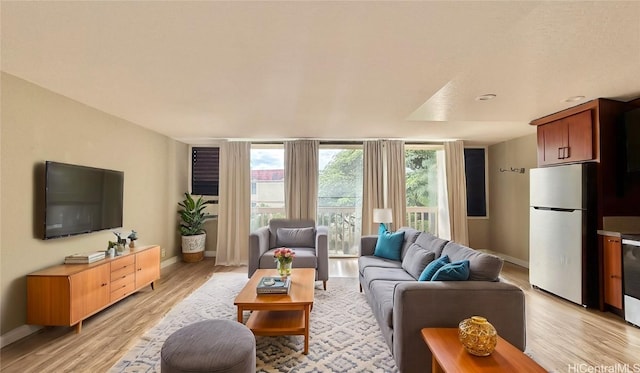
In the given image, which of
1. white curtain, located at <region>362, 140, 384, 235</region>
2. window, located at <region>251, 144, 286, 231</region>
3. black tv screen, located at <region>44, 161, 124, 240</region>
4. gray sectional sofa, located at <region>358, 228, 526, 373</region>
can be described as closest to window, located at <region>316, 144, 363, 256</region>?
white curtain, located at <region>362, 140, 384, 235</region>

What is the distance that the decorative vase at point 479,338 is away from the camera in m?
1.51

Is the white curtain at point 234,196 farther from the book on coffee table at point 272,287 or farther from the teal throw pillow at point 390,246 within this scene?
the book on coffee table at point 272,287

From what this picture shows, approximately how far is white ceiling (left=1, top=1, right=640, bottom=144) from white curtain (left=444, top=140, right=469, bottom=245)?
208 cm

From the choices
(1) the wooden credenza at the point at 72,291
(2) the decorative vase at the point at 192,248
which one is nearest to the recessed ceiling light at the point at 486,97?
(1) the wooden credenza at the point at 72,291

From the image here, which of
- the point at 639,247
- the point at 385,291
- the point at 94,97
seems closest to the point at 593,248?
the point at 639,247

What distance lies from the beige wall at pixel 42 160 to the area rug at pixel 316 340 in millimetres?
1251

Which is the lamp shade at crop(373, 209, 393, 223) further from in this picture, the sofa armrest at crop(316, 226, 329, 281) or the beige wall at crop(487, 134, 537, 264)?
the beige wall at crop(487, 134, 537, 264)

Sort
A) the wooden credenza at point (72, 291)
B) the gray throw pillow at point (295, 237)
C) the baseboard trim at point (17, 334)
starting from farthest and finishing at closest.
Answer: the gray throw pillow at point (295, 237)
the wooden credenza at point (72, 291)
the baseboard trim at point (17, 334)

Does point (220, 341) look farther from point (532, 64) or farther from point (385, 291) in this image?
point (532, 64)

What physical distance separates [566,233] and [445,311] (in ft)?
8.38

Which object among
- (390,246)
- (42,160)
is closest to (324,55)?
(390,246)

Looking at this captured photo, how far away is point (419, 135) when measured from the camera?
5.23 m

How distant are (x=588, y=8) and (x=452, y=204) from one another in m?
4.46

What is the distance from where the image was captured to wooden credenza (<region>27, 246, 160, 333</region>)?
2547 millimetres
